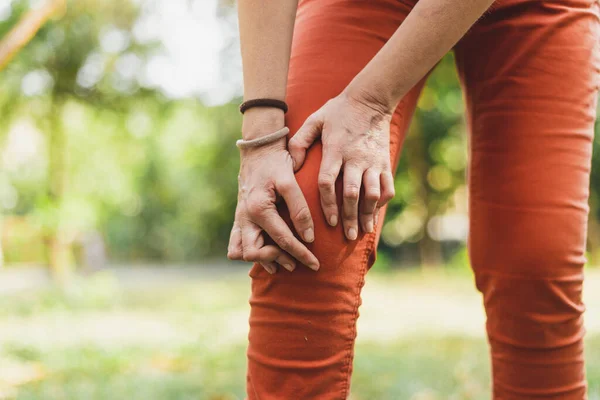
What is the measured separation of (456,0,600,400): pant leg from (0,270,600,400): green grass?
110 centimetres

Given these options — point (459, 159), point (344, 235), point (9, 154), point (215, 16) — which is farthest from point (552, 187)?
point (9, 154)

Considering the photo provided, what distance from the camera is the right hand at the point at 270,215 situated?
782mm

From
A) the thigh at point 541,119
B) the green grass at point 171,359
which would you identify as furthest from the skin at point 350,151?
the green grass at point 171,359

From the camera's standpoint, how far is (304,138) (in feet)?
2.74

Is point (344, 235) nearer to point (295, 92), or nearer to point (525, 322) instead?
point (295, 92)

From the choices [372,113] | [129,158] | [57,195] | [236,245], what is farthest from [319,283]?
[129,158]

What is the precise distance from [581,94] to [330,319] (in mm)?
593

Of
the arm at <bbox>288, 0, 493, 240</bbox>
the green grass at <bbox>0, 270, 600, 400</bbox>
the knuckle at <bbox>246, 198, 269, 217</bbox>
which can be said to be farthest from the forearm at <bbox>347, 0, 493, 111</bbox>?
the green grass at <bbox>0, 270, 600, 400</bbox>

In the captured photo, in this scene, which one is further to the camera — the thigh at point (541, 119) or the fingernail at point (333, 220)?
the thigh at point (541, 119)

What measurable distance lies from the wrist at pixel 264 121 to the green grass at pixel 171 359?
4.93 ft

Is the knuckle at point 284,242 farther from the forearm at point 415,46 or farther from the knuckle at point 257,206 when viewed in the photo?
the forearm at point 415,46

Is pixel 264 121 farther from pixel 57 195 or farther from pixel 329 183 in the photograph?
pixel 57 195

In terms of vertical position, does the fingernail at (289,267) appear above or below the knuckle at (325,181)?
below

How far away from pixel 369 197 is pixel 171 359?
88.4 inches
